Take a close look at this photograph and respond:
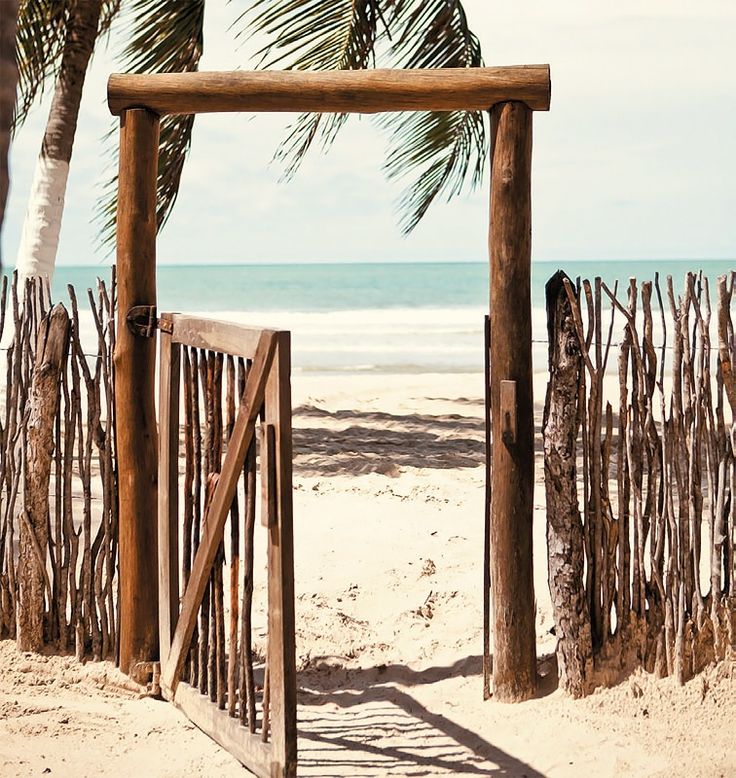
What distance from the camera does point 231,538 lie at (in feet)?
12.1

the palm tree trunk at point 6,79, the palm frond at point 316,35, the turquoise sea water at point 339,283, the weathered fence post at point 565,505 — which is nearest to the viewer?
the palm tree trunk at point 6,79

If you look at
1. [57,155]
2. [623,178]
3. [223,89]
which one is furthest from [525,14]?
[223,89]

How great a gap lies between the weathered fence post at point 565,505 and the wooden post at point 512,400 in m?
0.09

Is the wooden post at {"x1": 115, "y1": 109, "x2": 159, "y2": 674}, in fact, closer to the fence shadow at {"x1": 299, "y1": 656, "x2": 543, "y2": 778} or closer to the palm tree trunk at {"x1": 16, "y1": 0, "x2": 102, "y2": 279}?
the fence shadow at {"x1": 299, "y1": 656, "x2": 543, "y2": 778}

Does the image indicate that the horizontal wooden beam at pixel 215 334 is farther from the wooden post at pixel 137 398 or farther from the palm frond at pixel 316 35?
the palm frond at pixel 316 35

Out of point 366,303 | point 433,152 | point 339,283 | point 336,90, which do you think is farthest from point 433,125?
point 339,283

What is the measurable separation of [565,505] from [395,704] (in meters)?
1.02

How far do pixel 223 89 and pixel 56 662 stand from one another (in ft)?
7.49

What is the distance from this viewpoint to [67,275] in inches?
2077

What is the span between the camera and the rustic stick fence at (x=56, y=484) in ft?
13.8

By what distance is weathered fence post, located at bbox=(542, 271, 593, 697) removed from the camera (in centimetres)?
388

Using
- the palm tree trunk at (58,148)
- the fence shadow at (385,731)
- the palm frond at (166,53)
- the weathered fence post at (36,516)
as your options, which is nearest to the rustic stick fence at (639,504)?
the fence shadow at (385,731)

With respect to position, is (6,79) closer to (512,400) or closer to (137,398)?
(512,400)

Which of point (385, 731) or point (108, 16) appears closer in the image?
point (385, 731)
